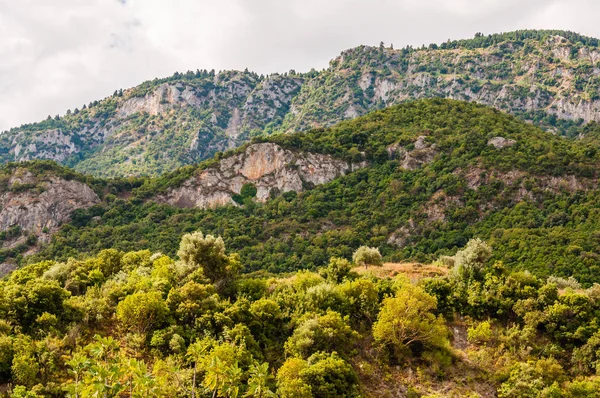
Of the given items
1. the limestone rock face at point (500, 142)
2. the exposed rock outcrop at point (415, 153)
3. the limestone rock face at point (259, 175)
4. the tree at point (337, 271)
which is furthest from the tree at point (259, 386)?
the limestone rock face at point (500, 142)

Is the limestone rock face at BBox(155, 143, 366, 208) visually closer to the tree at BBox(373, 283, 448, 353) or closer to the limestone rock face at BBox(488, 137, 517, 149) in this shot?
the limestone rock face at BBox(488, 137, 517, 149)

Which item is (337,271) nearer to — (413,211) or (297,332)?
(297,332)

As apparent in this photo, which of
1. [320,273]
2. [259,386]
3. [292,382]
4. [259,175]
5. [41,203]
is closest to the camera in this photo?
[259,386]

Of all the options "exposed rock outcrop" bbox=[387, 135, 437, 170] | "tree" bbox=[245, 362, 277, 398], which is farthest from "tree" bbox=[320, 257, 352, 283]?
"exposed rock outcrop" bbox=[387, 135, 437, 170]

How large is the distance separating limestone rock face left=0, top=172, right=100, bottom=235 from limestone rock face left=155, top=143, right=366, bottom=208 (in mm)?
18330

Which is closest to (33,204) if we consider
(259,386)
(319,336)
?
(319,336)

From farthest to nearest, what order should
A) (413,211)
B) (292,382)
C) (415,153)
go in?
(415,153) → (413,211) → (292,382)

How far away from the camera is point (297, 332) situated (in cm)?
3966

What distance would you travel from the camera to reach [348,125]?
141m

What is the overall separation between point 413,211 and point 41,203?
7924cm

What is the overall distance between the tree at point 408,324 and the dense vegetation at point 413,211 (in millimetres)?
32082

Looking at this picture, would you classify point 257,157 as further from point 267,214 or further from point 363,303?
point 363,303

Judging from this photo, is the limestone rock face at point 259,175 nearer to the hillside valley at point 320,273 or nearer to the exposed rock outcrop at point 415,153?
the hillside valley at point 320,273

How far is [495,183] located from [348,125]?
52738 millimetres
